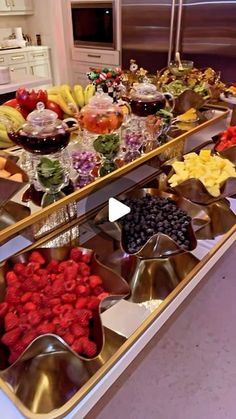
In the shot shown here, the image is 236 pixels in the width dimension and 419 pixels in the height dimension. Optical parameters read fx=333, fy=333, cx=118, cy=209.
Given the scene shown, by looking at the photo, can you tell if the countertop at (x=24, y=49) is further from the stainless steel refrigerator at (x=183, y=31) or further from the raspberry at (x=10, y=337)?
the raspberry at (x=10, y=337)

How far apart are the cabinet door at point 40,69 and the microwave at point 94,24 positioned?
687mm

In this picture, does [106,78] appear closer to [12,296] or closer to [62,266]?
[62,266]

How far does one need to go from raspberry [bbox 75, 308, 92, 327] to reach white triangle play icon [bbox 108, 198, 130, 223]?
380 mm

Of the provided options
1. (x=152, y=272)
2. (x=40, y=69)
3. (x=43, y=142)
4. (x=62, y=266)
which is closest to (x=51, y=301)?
(x=62, y=266)

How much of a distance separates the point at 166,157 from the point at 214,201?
13.8 inches

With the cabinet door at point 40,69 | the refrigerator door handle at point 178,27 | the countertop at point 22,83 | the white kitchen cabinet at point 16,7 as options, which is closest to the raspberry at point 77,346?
the countertop at point 22,83

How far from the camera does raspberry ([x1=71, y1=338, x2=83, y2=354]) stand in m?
0.64

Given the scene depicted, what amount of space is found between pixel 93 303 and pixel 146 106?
76 centimetres

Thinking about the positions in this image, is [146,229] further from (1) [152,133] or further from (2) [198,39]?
(2) [198,39]

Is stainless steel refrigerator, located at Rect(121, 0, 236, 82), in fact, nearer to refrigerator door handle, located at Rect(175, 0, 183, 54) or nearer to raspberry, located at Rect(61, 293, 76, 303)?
refrigerator door handle, located at Rect(175, 0, 183, 54)

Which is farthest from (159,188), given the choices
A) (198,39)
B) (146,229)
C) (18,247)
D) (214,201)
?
(198,39)

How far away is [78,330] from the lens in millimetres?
668

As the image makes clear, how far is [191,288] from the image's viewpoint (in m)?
0.87

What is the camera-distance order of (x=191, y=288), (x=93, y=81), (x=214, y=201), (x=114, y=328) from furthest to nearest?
1. (x=93, y=81)
2. (x=214, y=201)
3. (x=191, y=288)
4. (x=114, y=328)
